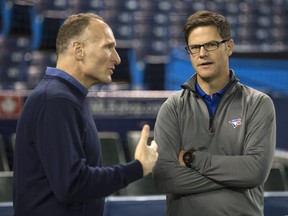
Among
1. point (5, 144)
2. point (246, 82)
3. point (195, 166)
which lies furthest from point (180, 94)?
point (246, 82)

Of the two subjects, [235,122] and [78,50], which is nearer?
[78,50]

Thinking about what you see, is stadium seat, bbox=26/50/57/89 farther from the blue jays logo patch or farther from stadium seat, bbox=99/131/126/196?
the blue jays logo patch

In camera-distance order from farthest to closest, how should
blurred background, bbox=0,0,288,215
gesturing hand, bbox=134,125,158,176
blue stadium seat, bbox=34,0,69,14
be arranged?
blue stadium seat, bbox=34,0,69,14 → blurred background, bbox=0,0,288,215 → gesturing hand, bbox=134,125,158,176

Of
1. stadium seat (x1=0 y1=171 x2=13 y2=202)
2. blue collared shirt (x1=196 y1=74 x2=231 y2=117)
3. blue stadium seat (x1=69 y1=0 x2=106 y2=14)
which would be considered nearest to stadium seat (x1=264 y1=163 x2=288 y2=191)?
stadium seat (x1=0 y1=171 x2=13 y2=202)

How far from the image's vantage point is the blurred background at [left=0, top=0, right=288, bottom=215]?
5.72m

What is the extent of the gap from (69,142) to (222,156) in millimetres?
600

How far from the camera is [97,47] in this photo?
5.74ft

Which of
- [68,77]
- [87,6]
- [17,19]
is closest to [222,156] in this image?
[68,77]

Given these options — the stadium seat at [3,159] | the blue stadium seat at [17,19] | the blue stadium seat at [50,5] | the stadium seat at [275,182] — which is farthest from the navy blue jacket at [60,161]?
the blue stadium seat at [50,5]

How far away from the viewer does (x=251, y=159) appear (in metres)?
1.94

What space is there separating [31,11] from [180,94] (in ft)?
18.3

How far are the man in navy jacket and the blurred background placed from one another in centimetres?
238

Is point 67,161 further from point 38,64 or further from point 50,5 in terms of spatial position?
point 50,5

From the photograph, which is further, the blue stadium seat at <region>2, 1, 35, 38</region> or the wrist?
the blue stadium seat at <region>2, 1, 35, 38</region>
